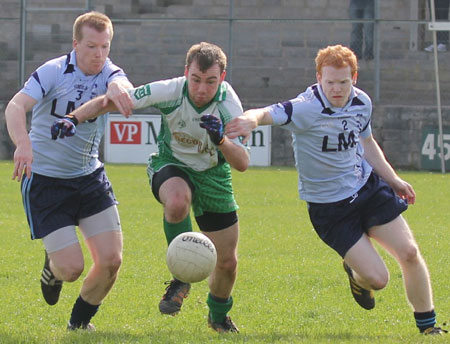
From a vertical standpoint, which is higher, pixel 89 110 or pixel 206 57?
pixel 206 57

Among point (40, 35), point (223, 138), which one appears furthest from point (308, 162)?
point (40, 35)

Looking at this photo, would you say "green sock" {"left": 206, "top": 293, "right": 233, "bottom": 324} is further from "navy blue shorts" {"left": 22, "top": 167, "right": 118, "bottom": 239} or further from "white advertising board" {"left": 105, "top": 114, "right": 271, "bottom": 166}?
"white advertising board" {"left": 105, "top": 114, "right": 271, "bottom": 166}

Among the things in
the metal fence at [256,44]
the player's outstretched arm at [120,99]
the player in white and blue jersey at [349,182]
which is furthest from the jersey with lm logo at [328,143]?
the metal fence at [256,44]

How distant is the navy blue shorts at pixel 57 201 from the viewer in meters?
6.23

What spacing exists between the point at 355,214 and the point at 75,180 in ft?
6.27

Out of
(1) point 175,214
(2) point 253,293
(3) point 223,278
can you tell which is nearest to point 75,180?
(1) point 175,214

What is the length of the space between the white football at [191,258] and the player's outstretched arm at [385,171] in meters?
1.41

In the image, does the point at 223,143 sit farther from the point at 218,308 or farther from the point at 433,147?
the point at 433,147

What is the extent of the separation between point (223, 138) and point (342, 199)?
119cm

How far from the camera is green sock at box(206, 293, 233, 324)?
6.47m

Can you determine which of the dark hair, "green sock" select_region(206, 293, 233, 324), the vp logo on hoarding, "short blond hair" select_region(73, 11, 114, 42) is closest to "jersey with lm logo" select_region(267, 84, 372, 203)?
the dark hair

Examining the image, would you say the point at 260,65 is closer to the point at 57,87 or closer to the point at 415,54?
the point at 415,54

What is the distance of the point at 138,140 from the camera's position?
1989 centimetres

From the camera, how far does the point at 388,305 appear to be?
24.1 feet
